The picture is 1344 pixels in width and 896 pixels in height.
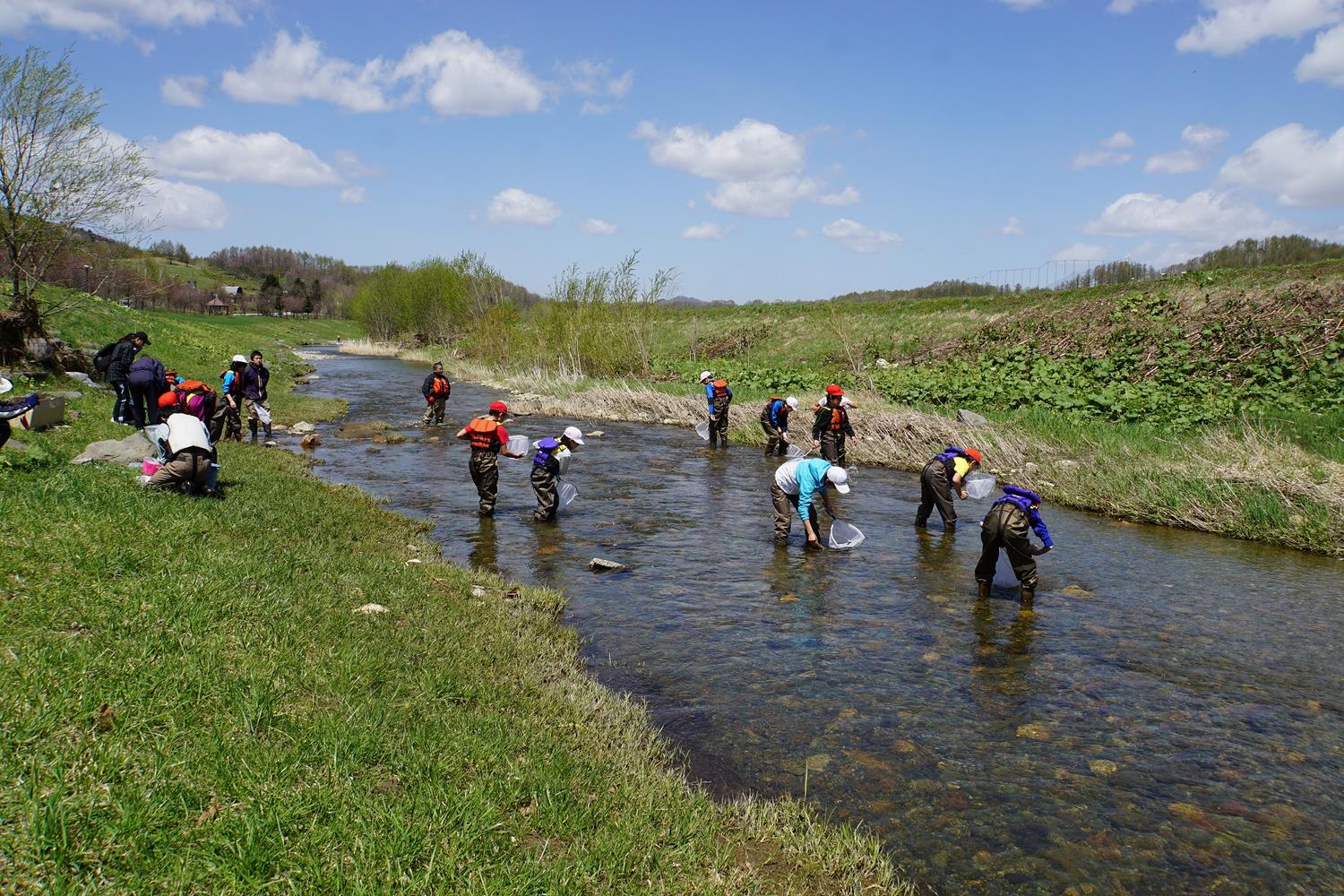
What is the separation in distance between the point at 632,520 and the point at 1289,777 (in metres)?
10.2

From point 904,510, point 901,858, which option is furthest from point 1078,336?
point 901,858

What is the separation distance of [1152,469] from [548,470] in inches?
464

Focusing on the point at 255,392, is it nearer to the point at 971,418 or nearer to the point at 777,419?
the point at 777,419

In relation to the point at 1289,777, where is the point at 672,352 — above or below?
above

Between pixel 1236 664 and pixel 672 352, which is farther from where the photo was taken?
pixel 672 352

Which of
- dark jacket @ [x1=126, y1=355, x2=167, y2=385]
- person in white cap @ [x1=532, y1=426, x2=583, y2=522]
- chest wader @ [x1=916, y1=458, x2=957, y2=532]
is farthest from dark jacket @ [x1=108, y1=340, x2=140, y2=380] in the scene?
chest wader @ [x1=916, y1=458, x2=957, y2=532]

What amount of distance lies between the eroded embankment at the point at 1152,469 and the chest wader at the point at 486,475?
11068 mm

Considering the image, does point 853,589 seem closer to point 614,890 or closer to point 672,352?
point 614,890

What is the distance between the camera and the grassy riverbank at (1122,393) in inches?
565

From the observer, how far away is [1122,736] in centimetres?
695

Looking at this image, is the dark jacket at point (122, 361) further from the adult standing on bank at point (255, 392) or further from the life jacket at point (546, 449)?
the life jacket at point (546, 449)

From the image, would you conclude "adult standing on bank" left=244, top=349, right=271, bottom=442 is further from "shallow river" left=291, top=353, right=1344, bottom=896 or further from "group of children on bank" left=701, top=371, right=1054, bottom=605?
"group of children on bank" left=701, top=371, right=1054, bottom=605

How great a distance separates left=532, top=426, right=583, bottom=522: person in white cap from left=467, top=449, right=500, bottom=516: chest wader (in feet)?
2.33

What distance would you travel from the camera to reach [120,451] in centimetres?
1316
